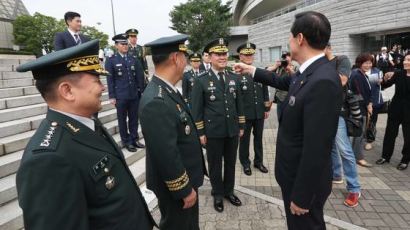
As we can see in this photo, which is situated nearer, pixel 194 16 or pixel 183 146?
pixel 183 146

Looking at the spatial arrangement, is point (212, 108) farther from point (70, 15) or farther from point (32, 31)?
point (32, 31)

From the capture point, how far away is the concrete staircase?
3.64m

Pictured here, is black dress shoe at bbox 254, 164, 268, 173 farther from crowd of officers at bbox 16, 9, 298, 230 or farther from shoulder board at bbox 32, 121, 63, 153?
shoulder board at bbox 32, 121, 63, 153

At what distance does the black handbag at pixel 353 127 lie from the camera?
4250 mm

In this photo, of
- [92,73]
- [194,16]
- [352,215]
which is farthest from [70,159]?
[194,16]

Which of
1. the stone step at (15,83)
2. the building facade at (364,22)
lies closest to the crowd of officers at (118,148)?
the stone step at (15,83)

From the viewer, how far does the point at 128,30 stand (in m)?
6.88

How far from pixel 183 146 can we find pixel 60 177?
127cm

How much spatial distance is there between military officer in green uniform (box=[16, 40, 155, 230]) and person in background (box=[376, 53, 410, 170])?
5371mm

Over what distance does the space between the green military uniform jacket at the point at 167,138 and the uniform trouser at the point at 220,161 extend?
1.57 m

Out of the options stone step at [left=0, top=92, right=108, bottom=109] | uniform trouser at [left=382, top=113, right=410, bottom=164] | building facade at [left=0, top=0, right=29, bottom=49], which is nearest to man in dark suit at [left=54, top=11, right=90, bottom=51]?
stone step at [left=0, top=92, right=108, bottom=109]

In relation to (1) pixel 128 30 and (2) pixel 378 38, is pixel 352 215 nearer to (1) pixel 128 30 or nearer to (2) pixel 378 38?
(1) pixel 128 30

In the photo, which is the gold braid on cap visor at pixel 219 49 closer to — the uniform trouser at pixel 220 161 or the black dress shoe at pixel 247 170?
the uniform trouser at pixel 220 161

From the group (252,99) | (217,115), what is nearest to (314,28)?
(217,115)
